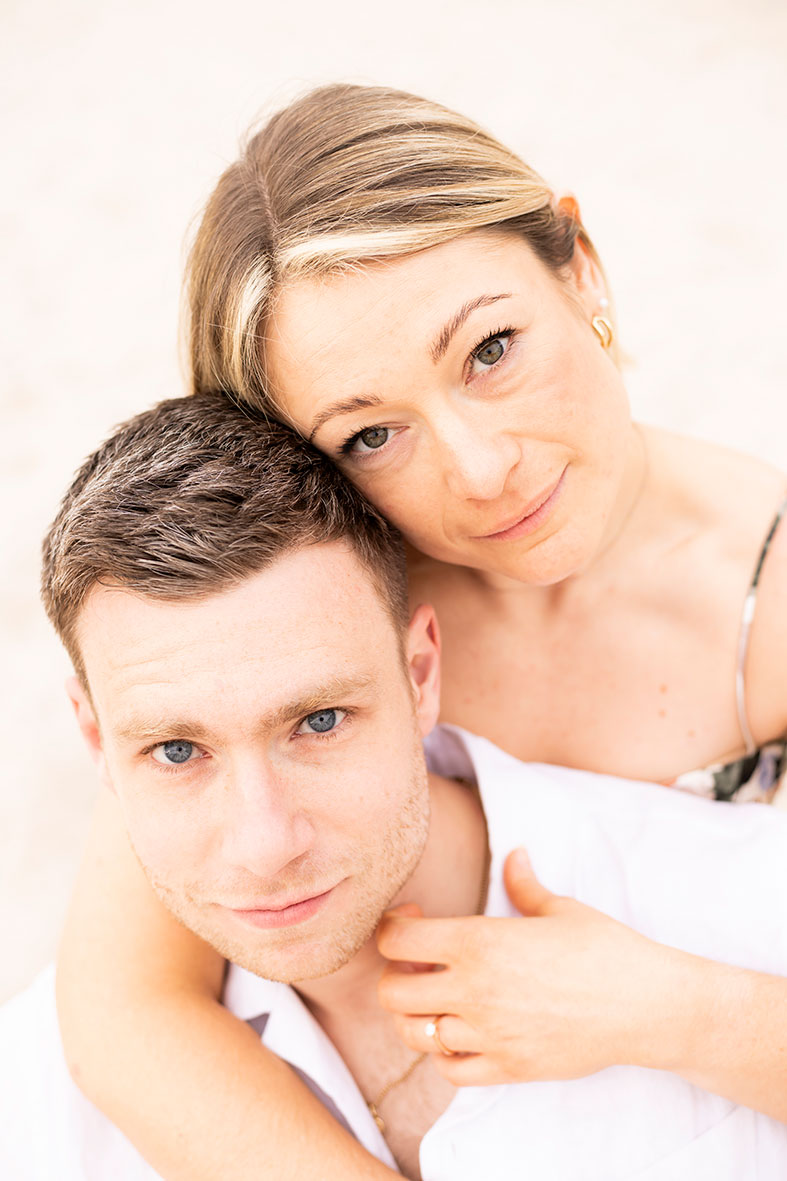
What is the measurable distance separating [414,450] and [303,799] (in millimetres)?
609

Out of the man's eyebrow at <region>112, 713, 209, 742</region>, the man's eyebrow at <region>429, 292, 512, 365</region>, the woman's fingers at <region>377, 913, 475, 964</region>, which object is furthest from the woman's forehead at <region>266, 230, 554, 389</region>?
the woman's fingers at <region>377, 913, 475, 964</region>

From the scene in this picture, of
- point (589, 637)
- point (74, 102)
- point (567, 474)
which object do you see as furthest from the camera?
point (74, 102)

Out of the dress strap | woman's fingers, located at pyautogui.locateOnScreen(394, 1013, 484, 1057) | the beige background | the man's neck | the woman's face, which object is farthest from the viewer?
the beige background

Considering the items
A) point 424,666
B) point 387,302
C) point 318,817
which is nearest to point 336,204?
point 387,302

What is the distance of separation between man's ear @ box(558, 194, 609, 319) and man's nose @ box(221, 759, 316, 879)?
1.07 metres

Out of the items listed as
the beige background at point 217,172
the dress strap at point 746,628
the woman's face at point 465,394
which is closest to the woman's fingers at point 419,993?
the woman's face at point 465,394

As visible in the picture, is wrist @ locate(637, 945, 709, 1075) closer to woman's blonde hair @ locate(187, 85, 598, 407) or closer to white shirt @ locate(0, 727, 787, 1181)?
white shirt @ locate(0, 727, 787, 1181)

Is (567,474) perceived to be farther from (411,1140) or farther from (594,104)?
(594,104)

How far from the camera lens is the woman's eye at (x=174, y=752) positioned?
1.74 metres

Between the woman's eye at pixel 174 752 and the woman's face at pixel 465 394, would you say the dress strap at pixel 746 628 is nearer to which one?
the woman's face at pixel 465 394

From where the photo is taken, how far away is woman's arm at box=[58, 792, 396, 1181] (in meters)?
1.87

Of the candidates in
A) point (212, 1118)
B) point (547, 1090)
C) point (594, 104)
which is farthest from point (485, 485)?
point (594, 104)

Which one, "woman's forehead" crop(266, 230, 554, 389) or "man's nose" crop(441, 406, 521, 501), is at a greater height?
"woman's forehead" crop(266, 230, 554, 389)

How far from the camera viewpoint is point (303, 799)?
171 centimetres
